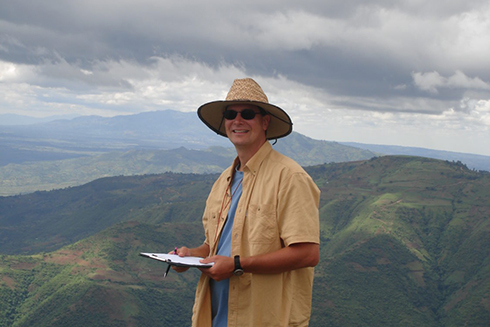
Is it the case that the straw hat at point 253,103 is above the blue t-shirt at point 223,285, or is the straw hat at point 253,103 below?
above

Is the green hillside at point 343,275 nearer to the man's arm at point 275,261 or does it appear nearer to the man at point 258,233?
the man at point 258,233

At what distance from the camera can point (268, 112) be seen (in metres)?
5.70

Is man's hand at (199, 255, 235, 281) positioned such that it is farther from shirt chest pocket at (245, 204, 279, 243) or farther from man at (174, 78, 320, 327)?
shirt chest pocket at (245, 204, 279, 243)

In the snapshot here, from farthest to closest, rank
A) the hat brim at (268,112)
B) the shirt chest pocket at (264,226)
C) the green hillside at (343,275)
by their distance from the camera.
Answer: the green hillside at (343,275) < the hat brim at (268,112) < the shirt chest pocket at (264,226)

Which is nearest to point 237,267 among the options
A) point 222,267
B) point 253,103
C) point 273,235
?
point 222,267

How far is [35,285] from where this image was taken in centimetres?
12644

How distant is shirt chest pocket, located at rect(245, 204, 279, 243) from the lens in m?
4.90

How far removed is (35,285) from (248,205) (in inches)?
5522

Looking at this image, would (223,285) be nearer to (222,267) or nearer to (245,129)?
(222,267)

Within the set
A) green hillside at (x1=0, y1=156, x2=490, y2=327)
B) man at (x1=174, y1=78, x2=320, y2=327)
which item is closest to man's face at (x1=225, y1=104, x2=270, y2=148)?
man at (x1=174, y1=78, x2=320, y2=327)

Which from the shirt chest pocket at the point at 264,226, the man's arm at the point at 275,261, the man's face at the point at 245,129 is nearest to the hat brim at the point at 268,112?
the man's face at the point at 245,129

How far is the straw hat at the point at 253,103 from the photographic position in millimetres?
5430

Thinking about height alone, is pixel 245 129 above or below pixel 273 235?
above

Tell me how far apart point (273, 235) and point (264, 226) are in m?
0.15
